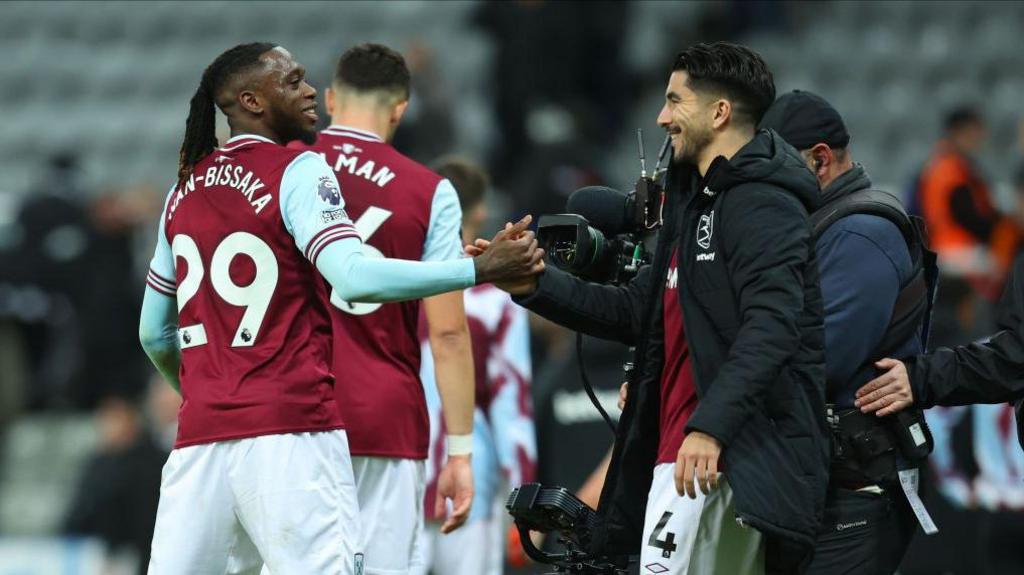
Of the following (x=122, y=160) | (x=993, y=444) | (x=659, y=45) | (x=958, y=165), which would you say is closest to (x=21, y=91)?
(x=122, y=160)

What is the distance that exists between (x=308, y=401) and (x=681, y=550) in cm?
110

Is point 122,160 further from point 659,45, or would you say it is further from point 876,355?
point 876,355

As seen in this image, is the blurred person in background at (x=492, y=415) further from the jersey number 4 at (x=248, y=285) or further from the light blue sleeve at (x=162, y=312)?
the jersey number 4 at (x=248, y=285)

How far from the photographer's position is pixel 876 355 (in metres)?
5.15

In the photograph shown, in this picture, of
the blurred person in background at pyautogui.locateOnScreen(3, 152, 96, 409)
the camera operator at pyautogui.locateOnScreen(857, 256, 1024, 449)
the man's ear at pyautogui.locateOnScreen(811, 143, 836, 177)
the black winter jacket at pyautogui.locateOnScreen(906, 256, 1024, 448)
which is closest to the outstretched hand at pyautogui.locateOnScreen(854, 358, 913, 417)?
the camera operator at pyautogui.locateOnScreen(857, 256, 1024, 449)

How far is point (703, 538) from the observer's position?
462 centimetres

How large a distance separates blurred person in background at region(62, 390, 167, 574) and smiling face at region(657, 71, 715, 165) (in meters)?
6.32

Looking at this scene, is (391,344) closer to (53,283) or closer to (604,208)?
(604,208)

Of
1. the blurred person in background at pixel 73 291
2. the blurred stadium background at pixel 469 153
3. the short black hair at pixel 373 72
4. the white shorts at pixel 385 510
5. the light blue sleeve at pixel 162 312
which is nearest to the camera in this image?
the light blue sleeve at pixel 162 312

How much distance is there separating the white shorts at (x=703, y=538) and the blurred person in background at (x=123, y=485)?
631 cm

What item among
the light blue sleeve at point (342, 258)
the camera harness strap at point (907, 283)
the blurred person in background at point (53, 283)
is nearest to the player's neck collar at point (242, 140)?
the light blue sleeve at point (342, 258)

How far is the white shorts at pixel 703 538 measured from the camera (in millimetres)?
4594

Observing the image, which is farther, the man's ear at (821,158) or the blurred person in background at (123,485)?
the blurred person in background at (123,485)

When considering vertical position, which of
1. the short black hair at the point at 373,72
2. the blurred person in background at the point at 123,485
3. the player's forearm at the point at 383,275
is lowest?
the blurred person in background at the point at 123,485
